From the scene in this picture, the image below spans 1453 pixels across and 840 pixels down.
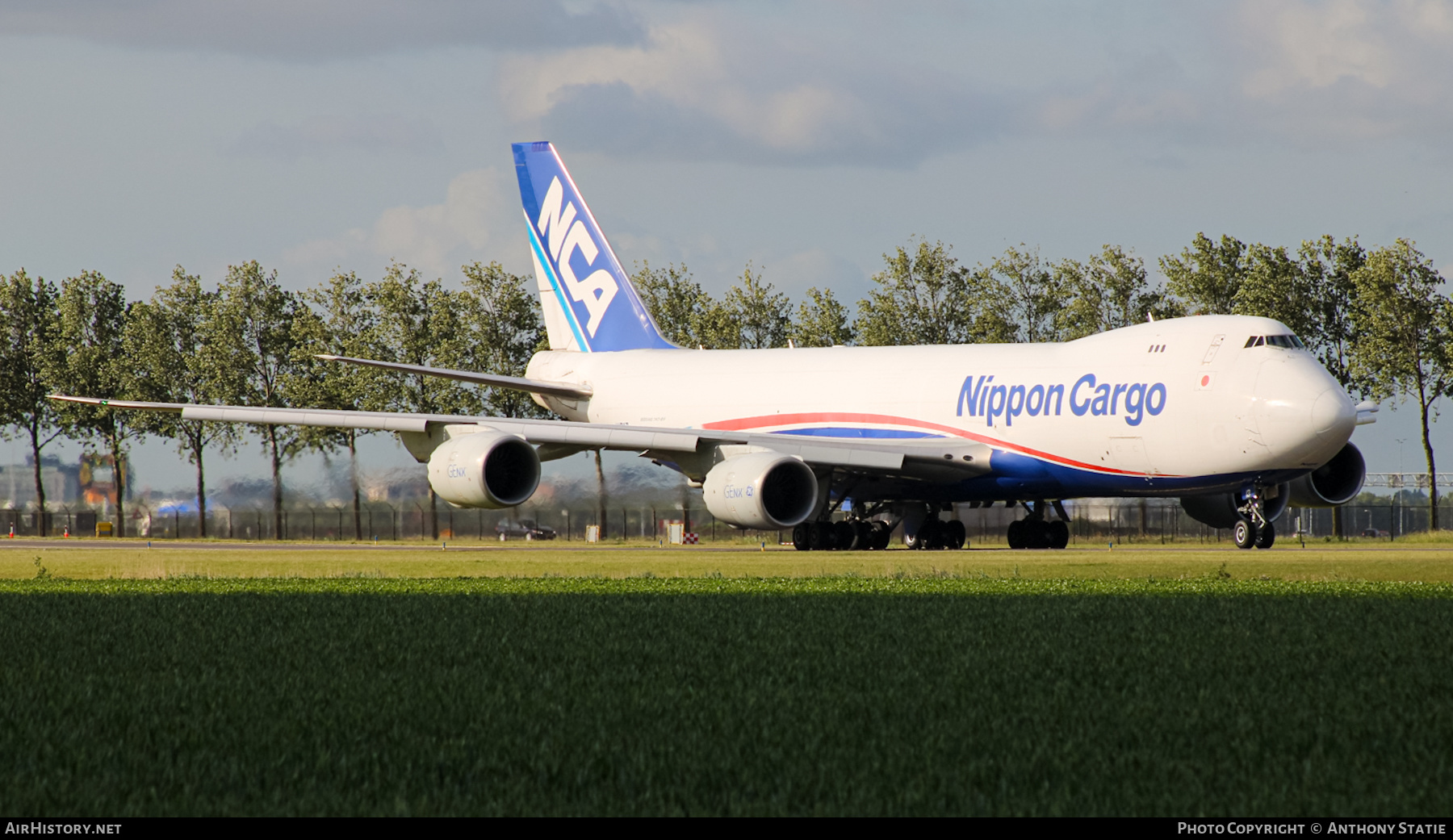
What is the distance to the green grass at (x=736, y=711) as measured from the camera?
5.74 m

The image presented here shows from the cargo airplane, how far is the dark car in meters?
15.5

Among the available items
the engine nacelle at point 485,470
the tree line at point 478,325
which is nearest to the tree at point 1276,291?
the tree line at point 478,325

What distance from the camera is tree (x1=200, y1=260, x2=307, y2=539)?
5166cm

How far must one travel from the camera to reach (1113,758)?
Answer: 20.6 feet

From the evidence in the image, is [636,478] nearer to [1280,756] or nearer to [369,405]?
[369,405]

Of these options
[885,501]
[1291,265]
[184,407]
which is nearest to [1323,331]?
[1291,265]

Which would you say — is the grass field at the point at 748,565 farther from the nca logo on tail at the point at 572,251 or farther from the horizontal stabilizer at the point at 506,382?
the nca logo on tail at the point at 572,251

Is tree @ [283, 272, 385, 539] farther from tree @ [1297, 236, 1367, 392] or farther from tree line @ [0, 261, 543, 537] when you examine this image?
tree @ [1297, 236, 1367, 392]

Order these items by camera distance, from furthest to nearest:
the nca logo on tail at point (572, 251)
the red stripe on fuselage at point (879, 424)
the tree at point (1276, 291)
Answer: the tree at point (1276, 291)
the nca logo on tail at point (572, 251)
the red stripe on fuselage at point (879, 424)

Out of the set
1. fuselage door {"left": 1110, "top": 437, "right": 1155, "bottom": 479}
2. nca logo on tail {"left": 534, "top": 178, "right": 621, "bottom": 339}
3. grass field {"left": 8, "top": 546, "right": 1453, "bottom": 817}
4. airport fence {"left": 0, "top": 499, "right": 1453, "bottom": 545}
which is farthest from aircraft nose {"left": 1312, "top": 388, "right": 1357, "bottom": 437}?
nca logo on tail {"left": 534, "top": 178, "right": 621, "bottom": 339}

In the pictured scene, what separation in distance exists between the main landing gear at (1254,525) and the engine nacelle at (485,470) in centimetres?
1108

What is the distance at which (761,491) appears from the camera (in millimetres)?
24891

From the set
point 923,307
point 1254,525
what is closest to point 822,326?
point 923,307

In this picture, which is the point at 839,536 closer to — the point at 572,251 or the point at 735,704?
the point at 572,251
